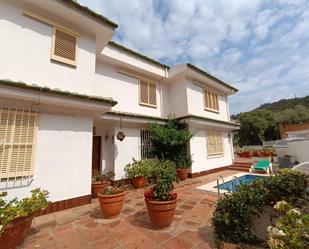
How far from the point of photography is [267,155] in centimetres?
1878

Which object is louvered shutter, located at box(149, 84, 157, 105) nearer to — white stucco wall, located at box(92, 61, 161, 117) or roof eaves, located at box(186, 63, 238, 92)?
white stucco wall, located at box(92, 61, 161, 117)

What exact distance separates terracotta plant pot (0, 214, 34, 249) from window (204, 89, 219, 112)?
1174 cm

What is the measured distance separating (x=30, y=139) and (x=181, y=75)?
29.8 feet

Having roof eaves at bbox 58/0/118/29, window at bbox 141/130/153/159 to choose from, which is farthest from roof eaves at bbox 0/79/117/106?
window at bbox 141/130/153/159

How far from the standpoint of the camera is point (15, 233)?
3527 millimetres

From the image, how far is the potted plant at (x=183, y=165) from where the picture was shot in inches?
397

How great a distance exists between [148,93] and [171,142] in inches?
145

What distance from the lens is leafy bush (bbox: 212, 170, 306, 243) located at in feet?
11.2

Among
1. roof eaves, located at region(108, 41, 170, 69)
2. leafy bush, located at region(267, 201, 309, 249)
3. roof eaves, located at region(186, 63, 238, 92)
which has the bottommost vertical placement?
leafy bush, located at region(267, 201, 309, 249)

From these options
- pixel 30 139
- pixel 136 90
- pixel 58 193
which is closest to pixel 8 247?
pixel 58 193

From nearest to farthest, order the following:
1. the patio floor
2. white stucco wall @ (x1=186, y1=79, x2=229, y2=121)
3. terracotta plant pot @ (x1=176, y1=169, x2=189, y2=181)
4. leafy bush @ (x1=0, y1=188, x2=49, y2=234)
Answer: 1. leafy bush @ (x1=0, y1=188, x2=49, y2=234)
2. the patio floor
3. terracotta plant pot @ (x1=176, y1=169, x2=189, y2=181)
4. white stucco wall @ (x1=186, y1=79, x2=229, y2=121)

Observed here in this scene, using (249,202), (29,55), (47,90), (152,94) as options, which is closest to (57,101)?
(47,90)

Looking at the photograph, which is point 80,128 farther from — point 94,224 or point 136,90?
point 136,90

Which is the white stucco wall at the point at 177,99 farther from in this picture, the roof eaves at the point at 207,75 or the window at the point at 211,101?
the window at the point at 211,101
